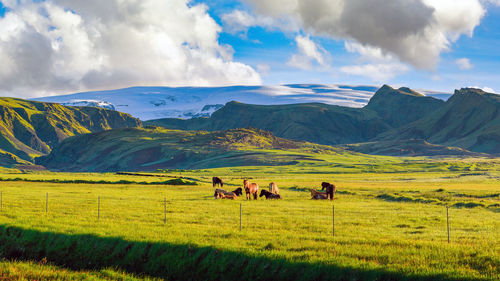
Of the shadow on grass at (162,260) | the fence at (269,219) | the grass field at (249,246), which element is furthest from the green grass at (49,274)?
the fence at (269,219)

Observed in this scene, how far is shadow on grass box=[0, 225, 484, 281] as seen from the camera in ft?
68.6

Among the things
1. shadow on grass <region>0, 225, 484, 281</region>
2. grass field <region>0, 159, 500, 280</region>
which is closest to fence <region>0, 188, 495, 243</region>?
grass field <region>0, 159, 500, 280</region>

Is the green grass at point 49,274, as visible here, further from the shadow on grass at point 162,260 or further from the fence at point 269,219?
the fence at point 269,219

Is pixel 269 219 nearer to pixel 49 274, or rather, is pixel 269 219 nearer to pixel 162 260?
pixel 162 260

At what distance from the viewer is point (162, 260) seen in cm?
2434

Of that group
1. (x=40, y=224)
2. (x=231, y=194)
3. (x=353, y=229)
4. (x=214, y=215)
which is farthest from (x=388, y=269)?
(x=231, y=194)

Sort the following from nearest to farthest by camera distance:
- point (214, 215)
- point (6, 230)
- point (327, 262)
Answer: point (327, 262), point (6, 230), point (214, 215)

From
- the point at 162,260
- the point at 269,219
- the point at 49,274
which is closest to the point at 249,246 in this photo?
the point at 162,260

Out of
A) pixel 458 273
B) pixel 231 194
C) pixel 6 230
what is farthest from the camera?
pixel 231 194

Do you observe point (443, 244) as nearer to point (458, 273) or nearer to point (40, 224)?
point (458, 273)

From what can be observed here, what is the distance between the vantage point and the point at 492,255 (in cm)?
2150

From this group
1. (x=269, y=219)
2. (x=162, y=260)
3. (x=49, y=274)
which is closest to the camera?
(x=49, y=274)

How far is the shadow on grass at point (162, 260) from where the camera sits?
20.9m

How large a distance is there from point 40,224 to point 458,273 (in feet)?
84.7
